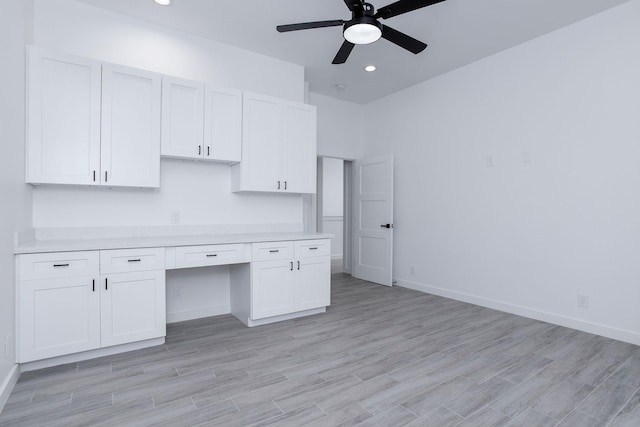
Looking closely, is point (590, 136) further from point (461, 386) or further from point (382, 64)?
point (461, 386)

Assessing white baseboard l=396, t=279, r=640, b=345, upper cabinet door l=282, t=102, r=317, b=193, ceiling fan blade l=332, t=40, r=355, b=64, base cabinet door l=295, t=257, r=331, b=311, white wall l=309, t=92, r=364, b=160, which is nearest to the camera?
ceiling fan blade l=332, t=40, r=355, b=64

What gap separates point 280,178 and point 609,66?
3.30 m

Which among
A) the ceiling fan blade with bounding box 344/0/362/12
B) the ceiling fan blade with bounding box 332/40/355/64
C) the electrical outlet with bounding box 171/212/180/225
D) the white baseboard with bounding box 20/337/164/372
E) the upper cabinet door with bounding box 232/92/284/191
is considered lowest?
the white baseboard with bounding box 20/337/164/372

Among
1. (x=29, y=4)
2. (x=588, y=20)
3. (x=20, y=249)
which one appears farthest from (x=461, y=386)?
(x=29, y=4)

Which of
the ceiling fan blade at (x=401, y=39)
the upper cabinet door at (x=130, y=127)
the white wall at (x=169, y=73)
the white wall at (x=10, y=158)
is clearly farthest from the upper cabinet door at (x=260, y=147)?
the white wall at (x=10, y=158)

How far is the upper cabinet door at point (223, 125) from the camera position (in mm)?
3314

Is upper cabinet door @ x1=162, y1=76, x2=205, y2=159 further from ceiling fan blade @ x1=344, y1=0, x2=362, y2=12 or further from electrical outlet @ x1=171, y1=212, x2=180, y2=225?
ceiling fan blade @ x1=344, y1=0, x2=362, y2=12

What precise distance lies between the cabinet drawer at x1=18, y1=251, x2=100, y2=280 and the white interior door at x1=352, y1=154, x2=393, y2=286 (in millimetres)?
3750

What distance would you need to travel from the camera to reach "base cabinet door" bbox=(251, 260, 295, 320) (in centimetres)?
327

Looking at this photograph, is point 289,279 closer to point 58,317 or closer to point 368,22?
point 58,317

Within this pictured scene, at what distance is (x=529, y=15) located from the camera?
317cm

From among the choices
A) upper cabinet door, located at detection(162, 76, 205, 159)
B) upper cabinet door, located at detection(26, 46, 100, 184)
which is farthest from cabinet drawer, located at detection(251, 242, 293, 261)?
upper cabinet door, located at detection(26, 46, 100, 184)

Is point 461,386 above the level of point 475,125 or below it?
below

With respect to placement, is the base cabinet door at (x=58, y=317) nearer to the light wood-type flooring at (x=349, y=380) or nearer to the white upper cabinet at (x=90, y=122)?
the light wood-type flooring at (x=349, y=380)
